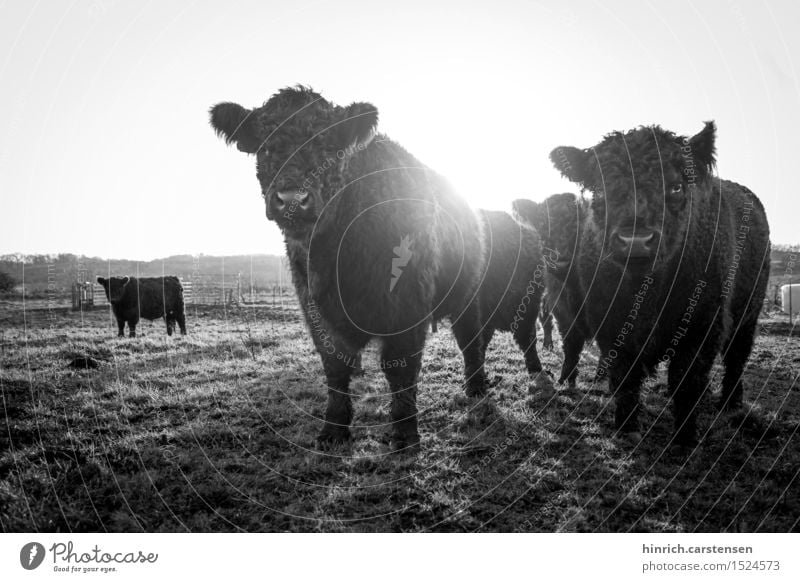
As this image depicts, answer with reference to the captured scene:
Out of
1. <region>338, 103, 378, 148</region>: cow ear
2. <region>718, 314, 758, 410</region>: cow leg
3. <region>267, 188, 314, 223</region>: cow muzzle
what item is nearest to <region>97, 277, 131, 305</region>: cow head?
<region>267, 188, 314, 223</region>: cow muzzle

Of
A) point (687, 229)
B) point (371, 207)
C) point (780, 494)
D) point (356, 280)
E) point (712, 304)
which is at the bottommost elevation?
point (780, 494)

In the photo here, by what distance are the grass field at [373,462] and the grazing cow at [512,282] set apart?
902 mm

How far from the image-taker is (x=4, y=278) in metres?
20.5

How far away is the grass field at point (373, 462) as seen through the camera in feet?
11.7

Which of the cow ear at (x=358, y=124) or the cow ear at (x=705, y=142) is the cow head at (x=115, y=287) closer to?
the cow ear at (x=358, y=124)

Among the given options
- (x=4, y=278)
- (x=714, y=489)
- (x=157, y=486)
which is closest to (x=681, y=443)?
(x=714, y=489)

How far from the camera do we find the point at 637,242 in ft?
13.5

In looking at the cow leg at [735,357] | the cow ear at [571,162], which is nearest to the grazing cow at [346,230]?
the cow ear at [571,162]

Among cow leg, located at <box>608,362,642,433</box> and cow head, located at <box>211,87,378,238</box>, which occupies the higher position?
cow head, located at <box>211,87,378,238</box>

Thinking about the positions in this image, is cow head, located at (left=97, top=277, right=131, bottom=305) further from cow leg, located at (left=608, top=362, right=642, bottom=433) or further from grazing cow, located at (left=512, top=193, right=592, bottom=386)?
cow leg, located at (left=608, top=362, right=642, bottom=433)

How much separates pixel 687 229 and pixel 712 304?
2.60 feet

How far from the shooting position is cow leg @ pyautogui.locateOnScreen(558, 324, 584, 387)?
23.5 ft

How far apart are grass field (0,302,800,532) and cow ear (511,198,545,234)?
3.08 metres

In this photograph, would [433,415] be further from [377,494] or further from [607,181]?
[607,181]
